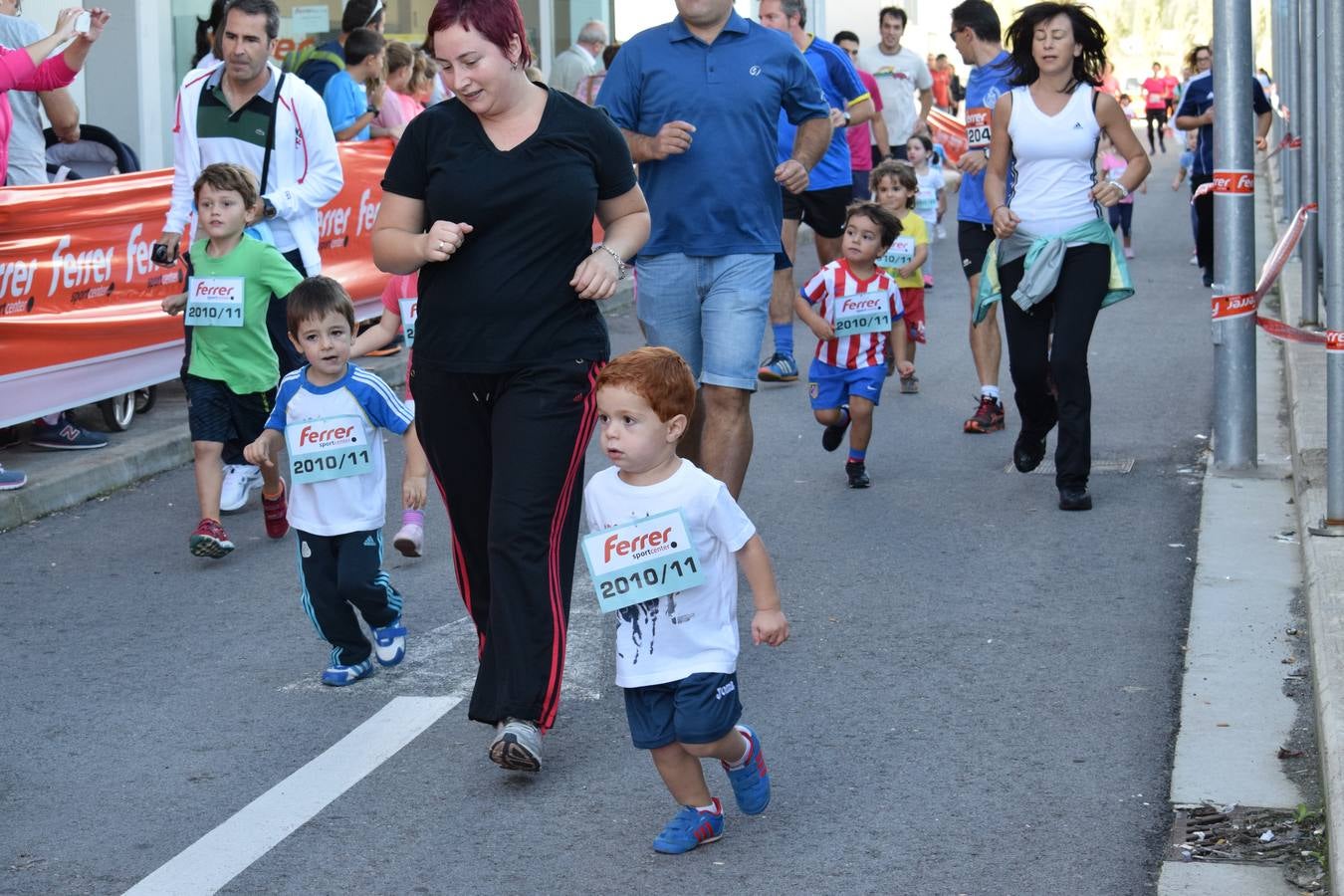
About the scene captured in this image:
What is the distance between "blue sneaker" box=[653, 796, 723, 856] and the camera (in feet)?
14.0

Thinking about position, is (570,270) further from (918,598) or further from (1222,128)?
(1222,128)

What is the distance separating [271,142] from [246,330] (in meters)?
0.77

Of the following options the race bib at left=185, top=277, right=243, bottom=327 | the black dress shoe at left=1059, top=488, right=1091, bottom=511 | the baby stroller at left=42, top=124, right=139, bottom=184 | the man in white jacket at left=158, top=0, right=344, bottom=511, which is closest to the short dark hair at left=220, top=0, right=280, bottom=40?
the man in white jacket at left=158, top=0, right=344, bottom=511

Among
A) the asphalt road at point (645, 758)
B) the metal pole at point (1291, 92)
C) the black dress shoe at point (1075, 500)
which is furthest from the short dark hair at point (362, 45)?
the metal pole at point (1291, 92)

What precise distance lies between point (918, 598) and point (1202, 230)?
30.9 feet

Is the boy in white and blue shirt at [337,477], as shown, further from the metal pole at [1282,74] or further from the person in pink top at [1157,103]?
the person in pink top at [1157,103]

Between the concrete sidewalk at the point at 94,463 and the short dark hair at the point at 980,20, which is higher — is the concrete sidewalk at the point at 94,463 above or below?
below

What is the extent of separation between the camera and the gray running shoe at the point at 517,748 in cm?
462

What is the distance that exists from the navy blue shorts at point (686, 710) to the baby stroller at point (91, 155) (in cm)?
737

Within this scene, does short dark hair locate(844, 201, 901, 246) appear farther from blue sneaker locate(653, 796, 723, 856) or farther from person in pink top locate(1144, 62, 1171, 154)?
person in pink top locate(1144, 62, 1171, 154)

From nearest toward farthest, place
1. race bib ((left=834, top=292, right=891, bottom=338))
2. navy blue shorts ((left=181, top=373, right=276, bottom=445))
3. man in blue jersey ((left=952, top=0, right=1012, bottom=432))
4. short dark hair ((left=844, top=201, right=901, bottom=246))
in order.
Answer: navy blue shorts ((left=181, top=373, right=276, bottom=445))
race bib ((left=834, top=292, right=891, bottom=338))
short dark hair ((left=844, top=201, right=901, bottom=246))
man in blue jersey ((left=952, top=0, right=1012, bottom=432))

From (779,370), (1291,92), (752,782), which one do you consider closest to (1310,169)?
(779,370)

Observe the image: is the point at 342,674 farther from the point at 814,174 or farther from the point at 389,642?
the point at 814,174

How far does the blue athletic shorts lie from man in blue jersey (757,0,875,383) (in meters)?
2.61
